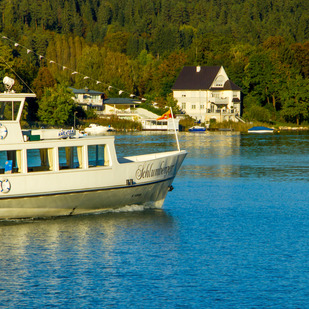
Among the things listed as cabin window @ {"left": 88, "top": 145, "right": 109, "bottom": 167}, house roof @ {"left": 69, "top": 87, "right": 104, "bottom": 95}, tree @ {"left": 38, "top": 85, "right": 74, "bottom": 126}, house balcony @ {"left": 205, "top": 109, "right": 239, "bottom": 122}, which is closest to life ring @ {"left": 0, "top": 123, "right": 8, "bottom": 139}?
cabin window @ {"left": 88, "top": 145, "right": 109, "bottom": 167}

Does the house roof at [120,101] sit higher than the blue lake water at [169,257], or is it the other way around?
the house roof at [120,101]

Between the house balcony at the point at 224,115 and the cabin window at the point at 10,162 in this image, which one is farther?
the house balcony at the point at 224,115

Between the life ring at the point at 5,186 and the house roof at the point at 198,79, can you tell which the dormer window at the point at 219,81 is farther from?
the life ring at the point at 5,186

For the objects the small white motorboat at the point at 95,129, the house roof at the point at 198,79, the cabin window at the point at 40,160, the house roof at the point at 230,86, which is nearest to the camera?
the cabin window at the point at 40,160

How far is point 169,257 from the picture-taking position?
23.7 meters

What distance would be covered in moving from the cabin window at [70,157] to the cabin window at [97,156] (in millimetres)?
452

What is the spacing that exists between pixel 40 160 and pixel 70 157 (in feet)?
4.60

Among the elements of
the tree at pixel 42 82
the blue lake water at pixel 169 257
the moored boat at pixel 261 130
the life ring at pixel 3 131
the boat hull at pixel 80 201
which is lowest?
the blue lake water at pixel 169 257

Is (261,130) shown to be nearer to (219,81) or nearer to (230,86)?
(230,86)

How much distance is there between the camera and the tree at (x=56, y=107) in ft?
351

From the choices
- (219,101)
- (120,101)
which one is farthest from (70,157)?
(120,101)

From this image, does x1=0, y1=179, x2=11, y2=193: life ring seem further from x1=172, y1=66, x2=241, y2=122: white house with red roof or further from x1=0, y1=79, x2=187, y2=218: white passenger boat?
x1=172, y1=66, x2=241, y2=122: white house with red roof

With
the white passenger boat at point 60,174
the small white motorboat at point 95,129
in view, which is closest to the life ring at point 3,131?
the white passenger boat at point 60,174

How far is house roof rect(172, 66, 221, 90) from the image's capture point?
137 metres
